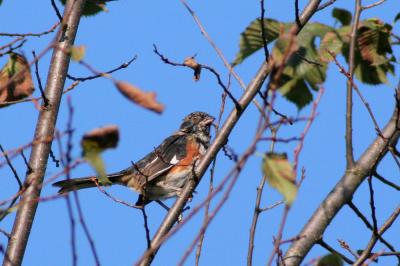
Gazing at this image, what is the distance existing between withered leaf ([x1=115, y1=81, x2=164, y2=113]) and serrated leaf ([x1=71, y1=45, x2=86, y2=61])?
0.18 metres

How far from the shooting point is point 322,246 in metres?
3.50

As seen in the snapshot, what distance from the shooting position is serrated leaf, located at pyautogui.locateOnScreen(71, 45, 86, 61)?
214cm

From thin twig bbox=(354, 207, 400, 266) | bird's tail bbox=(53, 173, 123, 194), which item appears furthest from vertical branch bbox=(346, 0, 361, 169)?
bird's tail bbox=(53, 173, 123, 194)

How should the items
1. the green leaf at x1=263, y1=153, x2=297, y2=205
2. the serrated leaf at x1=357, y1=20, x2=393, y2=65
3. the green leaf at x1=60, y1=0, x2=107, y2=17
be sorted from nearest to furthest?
1. the green leaf at x1=263, y1=153, x2=297, y2=205
2. the serrated leaf at x1=357, y1=20, x2=393, y2=65
3. the green leaf at x1=60, y1=0, x2=107, y2=17

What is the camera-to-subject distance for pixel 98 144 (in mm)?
2146

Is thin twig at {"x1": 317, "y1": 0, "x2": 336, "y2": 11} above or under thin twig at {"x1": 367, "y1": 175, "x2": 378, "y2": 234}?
above

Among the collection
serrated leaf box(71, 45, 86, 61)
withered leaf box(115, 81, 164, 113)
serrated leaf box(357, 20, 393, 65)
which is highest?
serrated leaf box(357, 20, 393, 65)

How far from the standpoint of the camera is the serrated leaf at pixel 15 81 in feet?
11.0

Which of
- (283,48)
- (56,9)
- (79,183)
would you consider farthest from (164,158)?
(283,48)

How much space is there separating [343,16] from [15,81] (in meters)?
1.60

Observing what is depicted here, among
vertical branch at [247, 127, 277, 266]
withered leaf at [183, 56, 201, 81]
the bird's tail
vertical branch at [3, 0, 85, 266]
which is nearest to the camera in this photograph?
vertical branch at [247, 127, 277, 266]

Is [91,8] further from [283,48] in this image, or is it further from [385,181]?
[283,48]

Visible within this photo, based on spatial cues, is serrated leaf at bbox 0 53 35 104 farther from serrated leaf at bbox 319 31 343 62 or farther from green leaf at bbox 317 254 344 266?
green leaf at bbox 317 254 344 266

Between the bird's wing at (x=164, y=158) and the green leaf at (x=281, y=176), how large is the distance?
5.52 meters
